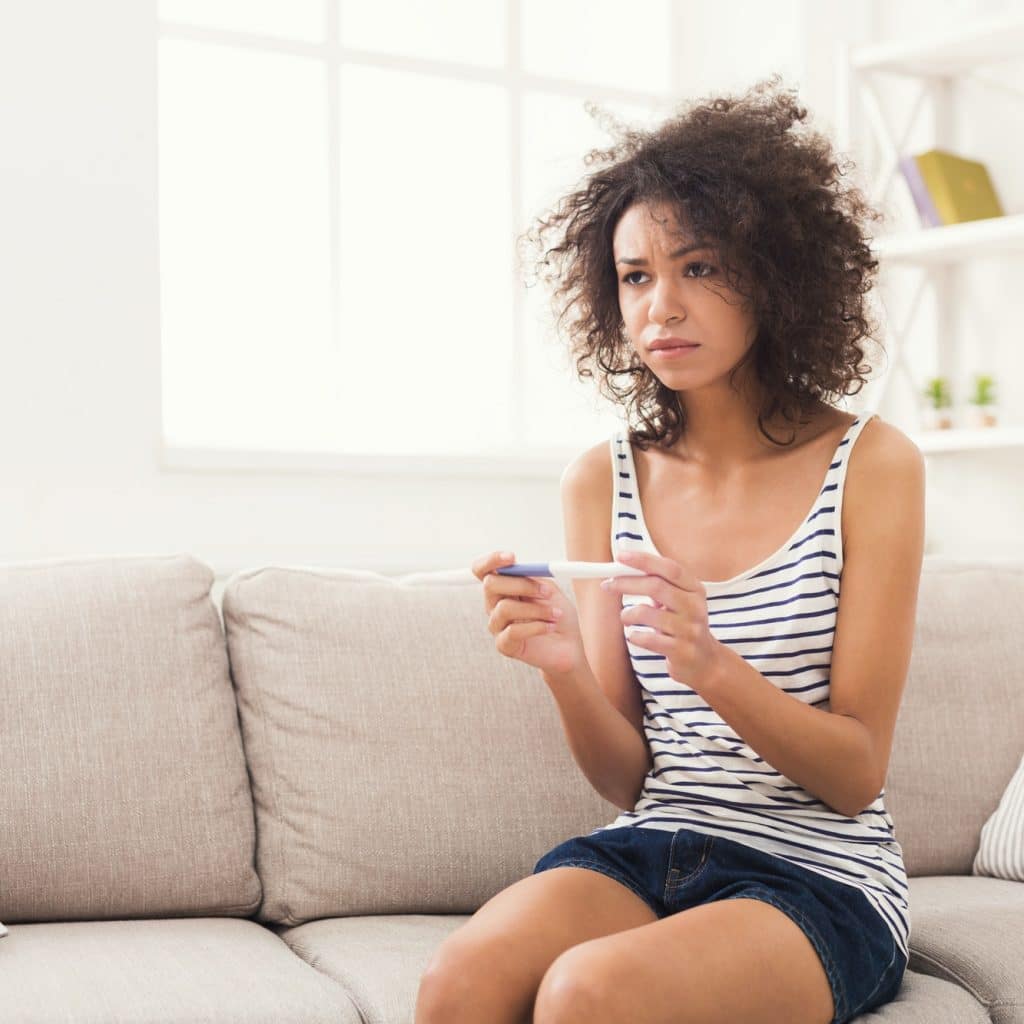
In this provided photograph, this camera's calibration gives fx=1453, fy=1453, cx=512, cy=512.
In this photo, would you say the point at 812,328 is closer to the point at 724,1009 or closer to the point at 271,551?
the point at 724,1009

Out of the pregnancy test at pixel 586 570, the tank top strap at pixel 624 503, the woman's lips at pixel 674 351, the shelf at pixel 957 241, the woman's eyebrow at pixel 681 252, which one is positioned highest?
the shelf at pixel 957 241

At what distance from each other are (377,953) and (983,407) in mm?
1945

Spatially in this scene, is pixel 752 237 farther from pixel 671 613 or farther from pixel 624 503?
pixel 671 613

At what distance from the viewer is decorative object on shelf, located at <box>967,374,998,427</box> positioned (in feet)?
9.77

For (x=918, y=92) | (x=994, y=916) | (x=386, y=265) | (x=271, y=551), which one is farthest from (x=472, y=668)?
(x=918, y=92)

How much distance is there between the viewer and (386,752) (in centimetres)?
182

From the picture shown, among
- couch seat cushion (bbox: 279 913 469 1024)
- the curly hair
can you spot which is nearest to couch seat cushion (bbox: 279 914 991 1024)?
couch seat cushion (bbox: 279 913 469 1024)

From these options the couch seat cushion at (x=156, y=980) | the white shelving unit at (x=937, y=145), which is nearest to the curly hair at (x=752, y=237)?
the couch seat cushion at (x=156, y=980)

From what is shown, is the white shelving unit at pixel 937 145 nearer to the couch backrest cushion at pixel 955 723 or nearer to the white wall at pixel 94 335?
the couch backrest cushion at pixel 955 723

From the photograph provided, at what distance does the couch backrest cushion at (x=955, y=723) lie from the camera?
6.56 feet

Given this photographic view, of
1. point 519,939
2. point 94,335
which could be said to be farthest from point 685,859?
point 94,335

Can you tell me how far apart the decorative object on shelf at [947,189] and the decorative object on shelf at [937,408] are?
0.34 metres

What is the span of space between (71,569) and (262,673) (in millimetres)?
275

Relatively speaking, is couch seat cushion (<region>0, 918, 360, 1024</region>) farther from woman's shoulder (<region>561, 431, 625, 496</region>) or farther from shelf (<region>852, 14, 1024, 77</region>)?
shelf (<region>852, 14, 1024, 77</region>)
